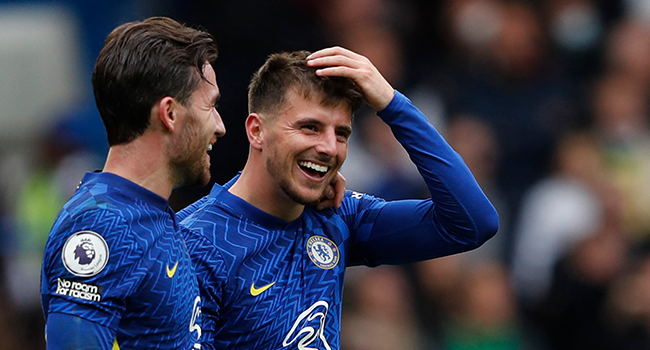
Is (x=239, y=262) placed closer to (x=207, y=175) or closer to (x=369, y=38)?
(x=207, y=175)

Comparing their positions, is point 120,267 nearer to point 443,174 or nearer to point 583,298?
point 443,174

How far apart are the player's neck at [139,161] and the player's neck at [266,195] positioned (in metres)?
0.83

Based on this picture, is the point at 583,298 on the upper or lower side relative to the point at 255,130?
lower

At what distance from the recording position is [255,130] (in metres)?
3.62

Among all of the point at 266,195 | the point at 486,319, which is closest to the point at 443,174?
the point at 266,195

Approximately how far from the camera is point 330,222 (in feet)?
12.2

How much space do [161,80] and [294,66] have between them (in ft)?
3.17

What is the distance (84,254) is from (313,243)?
1.33 meters

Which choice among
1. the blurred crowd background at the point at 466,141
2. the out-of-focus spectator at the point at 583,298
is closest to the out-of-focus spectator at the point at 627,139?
the blurred crowd background at the point at 466,141

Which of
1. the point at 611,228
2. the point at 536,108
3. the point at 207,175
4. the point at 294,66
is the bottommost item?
the point at 611,228

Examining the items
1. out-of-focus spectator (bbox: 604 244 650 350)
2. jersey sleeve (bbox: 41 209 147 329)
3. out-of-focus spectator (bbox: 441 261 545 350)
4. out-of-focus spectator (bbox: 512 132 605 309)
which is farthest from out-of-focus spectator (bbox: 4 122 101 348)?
jersey sleeve (bbox: 41 209 147 329)

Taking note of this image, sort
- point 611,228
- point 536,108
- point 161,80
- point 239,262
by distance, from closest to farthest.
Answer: point 161,80, point 239,262, point 611,228, point 536,108

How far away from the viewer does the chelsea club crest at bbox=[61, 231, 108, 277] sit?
2412 millimetres

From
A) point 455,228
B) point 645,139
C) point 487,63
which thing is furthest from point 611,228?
point 455,228
